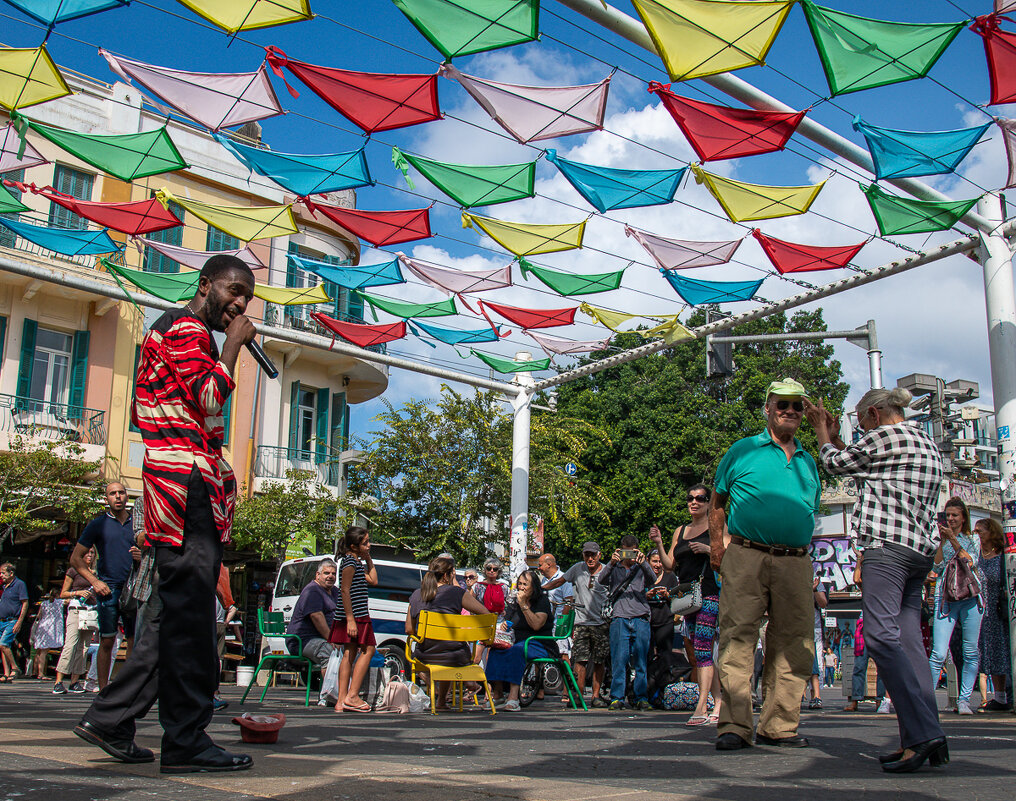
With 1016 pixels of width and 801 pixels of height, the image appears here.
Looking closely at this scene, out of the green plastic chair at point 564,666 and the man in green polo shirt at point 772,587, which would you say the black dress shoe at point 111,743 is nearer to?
the man in green polo shirt at point 772,587

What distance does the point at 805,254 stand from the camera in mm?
13297

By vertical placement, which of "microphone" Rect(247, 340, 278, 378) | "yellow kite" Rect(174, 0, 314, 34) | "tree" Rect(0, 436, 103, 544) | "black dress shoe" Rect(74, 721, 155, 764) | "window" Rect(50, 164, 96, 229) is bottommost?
"black dress shoe" Rect(74, 721, 155, 764)

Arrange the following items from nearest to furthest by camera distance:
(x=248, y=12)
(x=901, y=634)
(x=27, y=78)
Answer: (x=901, y=634) → (x=248, y=12) → (x=27, y=78)

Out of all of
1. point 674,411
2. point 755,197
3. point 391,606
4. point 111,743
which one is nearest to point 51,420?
point 391,606

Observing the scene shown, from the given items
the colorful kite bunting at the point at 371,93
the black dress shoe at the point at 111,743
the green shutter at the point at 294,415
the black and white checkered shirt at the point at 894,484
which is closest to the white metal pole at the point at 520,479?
the colorful kite bunting at the point at 371,93

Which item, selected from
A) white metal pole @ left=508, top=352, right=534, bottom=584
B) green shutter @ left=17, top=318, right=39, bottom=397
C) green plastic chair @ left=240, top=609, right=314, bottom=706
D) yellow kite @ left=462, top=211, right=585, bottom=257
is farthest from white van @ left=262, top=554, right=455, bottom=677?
green shutter @ left=17, top=318, right=39, bottom=397

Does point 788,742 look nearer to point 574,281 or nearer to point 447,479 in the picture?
point 574,281

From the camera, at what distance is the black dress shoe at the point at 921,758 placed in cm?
396

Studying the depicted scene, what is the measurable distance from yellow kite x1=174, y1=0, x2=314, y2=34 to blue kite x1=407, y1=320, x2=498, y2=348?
8.02 metres

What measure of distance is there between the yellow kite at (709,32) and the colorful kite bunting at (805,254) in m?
4.78

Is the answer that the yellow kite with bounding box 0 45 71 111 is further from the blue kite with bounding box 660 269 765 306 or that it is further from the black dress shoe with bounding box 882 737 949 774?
the black dress shoe with bounding box 882 737 949 774

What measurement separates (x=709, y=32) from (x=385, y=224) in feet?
19.9

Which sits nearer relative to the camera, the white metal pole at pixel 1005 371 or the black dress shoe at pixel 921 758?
the black dress shoe at pixel 921 758

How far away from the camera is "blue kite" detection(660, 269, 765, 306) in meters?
14.4
